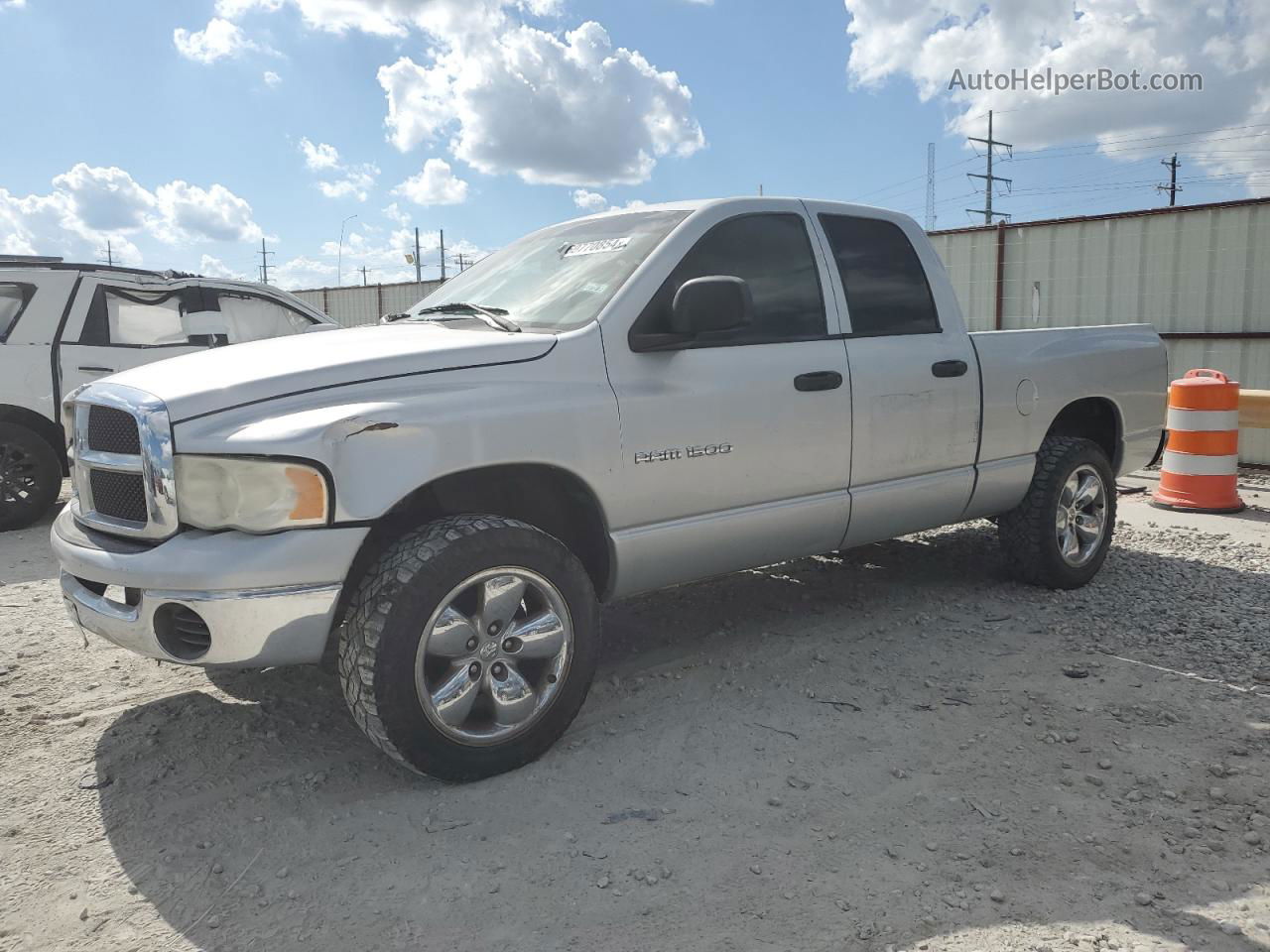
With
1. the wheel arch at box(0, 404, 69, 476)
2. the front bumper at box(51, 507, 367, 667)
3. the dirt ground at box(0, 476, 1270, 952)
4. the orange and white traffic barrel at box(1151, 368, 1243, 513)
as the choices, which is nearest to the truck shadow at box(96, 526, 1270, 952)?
the dirt ground at box(0, 476, 1270, 952)

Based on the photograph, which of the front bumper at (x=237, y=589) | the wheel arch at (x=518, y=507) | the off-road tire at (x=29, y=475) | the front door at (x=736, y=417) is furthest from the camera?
the off-road tire at (x=29, y=475)

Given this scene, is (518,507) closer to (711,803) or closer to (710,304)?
(710,304)

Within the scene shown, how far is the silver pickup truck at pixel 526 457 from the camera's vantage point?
296cm

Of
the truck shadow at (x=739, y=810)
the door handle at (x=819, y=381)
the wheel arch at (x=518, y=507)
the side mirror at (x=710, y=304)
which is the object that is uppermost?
the side mirror at (x=710, y=304)

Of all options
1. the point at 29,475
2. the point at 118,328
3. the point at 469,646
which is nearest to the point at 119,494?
the point at 469,646

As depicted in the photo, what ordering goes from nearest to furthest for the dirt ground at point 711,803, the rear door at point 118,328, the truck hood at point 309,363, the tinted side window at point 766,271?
the dirt ground at point 711,803, the truck hood at point 309,363, the tinted side window at point 766,271, the rear door at point 118,328

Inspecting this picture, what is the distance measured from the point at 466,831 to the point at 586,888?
49 centimetres

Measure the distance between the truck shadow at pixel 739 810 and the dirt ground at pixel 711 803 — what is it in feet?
0.04

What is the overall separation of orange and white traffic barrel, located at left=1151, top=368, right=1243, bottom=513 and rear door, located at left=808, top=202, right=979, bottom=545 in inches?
148

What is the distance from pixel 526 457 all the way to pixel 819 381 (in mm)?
1411

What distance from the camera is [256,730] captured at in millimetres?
3725

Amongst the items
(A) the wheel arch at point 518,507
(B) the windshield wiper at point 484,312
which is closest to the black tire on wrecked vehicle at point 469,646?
(A) the wheel arch at point 518,507

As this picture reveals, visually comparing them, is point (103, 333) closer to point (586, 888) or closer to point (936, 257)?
point (936, 257)

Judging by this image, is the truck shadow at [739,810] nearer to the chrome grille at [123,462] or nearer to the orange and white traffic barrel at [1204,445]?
the chrome grille at [123,462]
